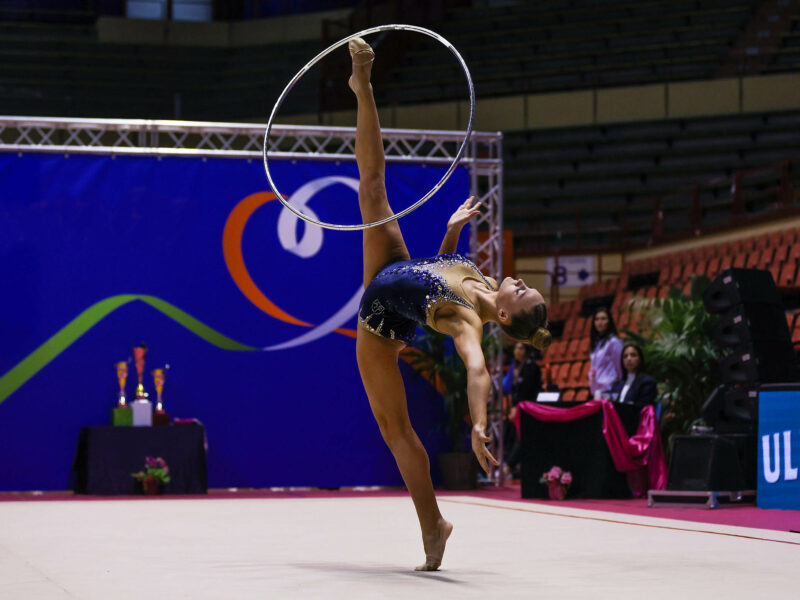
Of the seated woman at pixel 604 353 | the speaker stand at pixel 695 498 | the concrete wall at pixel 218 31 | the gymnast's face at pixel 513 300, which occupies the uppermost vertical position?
the concrete wall at pixel 218 31

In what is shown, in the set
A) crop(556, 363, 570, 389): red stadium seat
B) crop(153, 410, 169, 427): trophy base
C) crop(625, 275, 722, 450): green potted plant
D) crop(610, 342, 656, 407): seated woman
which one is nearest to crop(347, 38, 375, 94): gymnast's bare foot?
crop(610, 342, 656, 407): seated woman

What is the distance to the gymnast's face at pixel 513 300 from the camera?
3684 millimetres

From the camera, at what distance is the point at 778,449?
7.01 m

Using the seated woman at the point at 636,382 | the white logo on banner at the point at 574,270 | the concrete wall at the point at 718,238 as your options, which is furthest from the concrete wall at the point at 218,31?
the seated woman at the point at 636,382

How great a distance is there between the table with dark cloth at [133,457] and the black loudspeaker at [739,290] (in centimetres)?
419

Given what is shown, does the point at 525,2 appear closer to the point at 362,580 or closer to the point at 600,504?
the point at 600,504

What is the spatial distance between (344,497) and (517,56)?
11.4m

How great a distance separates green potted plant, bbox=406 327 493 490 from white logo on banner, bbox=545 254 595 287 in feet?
20.6

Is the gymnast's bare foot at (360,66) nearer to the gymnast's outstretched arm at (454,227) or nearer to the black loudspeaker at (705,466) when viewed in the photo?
the gymnast's outstretched arm at (454,227)

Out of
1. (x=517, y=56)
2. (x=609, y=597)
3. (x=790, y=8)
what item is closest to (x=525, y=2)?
(x=517, y=56)

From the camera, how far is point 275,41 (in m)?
20.2

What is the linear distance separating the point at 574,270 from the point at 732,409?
7.98 m

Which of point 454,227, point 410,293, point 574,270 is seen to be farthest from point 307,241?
point 574,270

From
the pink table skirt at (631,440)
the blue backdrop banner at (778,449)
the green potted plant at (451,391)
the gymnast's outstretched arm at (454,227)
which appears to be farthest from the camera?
the green potted plant at (451,391)
